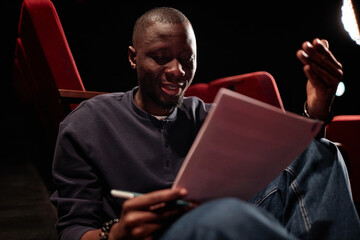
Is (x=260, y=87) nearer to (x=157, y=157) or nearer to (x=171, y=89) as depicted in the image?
(x=171, y=89)

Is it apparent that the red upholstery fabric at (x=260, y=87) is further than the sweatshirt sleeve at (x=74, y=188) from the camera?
Yes

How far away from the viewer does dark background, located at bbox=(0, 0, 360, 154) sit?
12.2 feet

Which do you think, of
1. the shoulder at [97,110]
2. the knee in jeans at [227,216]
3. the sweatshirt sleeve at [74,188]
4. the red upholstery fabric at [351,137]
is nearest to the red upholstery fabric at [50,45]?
the shoulder at [97,110]

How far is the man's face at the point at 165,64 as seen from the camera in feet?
2.73

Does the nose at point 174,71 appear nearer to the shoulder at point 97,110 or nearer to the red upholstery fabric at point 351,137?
the shoulder at point 97,110

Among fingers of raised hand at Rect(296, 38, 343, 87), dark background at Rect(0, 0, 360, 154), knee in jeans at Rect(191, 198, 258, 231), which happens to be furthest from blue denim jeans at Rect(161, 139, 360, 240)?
dark background at Rect(0, 0, 360, 154)

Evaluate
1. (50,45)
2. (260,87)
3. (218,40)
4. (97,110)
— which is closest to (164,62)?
(97,110)

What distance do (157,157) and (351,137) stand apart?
4.04 feet

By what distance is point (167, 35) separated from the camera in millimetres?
836

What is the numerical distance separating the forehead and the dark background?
2.87 metres

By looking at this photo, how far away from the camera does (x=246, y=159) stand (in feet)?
1.59

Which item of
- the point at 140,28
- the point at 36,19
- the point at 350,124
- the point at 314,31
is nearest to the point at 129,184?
the point at 140,28

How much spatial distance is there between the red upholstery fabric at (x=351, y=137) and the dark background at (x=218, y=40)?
2.37 m

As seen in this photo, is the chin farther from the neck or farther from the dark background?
the dark background
